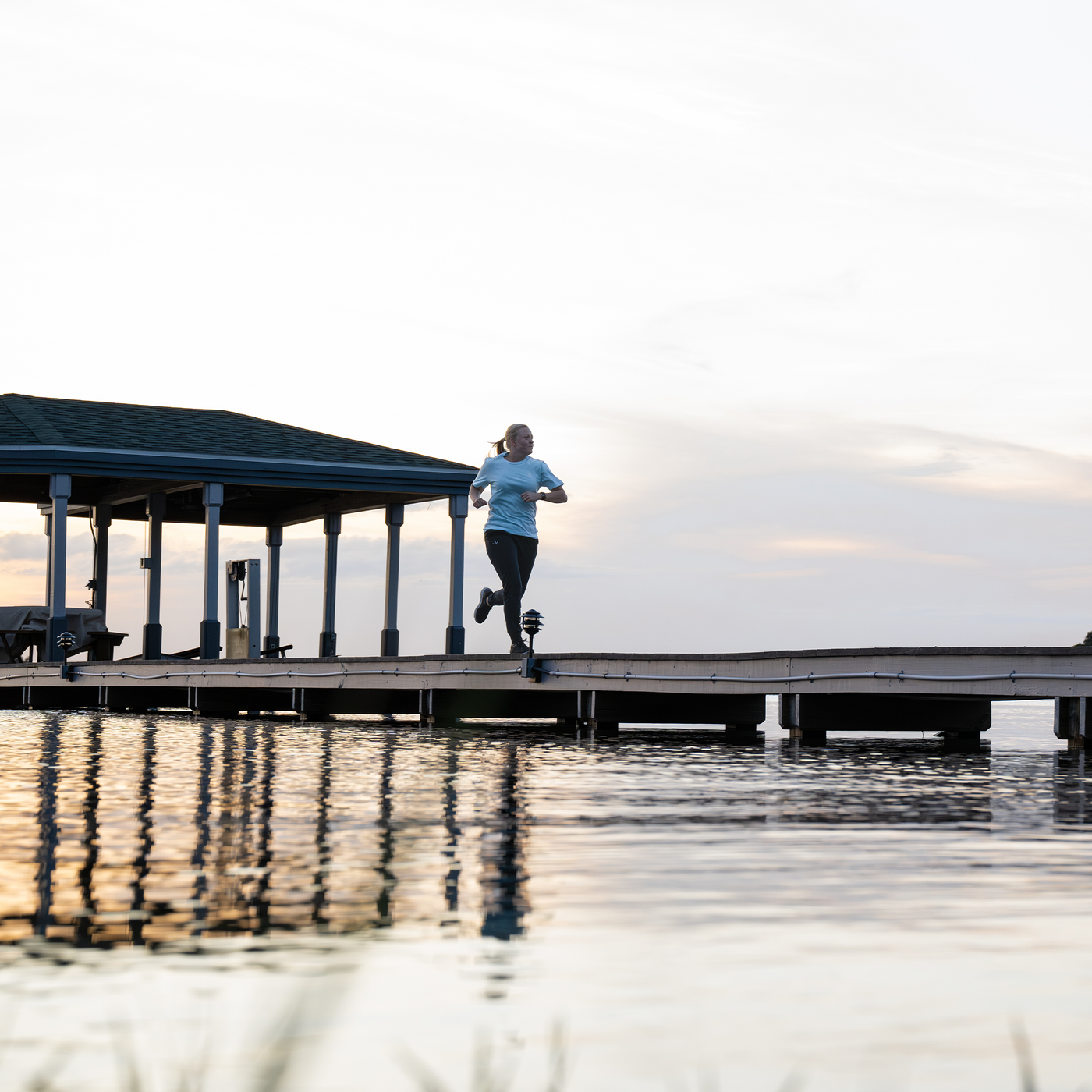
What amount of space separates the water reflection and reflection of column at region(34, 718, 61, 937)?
16mm

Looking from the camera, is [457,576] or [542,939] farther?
[457,576]

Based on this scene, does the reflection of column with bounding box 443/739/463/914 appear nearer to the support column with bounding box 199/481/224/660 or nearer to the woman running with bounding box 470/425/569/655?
the woman running with bounding box 470/425/569/655

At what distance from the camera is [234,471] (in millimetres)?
25141

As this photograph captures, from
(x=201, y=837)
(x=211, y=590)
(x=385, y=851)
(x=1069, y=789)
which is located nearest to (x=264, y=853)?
(x=385, y=851)

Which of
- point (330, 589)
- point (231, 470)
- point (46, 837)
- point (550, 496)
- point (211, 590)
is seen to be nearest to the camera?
point (46, 837)

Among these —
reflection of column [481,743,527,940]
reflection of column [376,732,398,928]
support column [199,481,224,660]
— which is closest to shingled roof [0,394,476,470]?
support column [199,481,224,660]

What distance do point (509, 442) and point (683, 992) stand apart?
36.2 feet

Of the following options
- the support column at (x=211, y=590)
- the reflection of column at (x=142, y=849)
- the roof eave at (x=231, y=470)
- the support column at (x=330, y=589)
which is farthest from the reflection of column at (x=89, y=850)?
the support column at (x=330, y=589)

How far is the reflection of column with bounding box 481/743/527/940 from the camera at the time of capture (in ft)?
14.0

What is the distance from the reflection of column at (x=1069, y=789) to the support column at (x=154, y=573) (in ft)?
65.5

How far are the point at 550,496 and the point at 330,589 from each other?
54.6 ft

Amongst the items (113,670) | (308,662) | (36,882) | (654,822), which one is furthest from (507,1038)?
(113,670)

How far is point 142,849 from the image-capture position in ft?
19.0

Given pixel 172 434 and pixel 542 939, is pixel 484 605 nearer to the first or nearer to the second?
pixel 542 939
